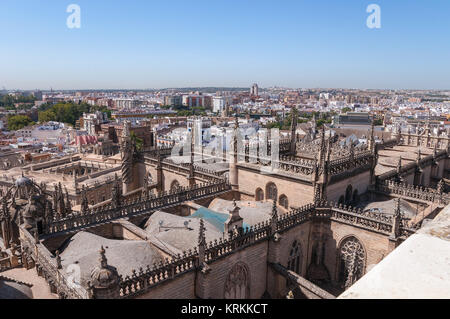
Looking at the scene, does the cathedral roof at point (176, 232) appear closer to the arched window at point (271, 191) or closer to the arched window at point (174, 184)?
the arched window at point (271, 191)

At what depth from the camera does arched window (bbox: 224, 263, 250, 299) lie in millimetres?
15992

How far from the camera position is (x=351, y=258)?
64.2ft

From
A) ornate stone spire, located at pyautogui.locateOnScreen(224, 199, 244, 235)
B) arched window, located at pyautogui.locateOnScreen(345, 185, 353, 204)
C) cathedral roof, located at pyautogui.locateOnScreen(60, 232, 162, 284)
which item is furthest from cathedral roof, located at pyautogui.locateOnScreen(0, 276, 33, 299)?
arched window, located at pyautogui.locateOnScreen(345, 185, 353, 204)

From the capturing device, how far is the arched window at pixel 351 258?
19281 mm

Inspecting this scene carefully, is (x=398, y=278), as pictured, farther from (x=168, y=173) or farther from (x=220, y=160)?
(x=220, y=160)

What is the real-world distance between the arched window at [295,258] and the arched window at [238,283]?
12.3 feet

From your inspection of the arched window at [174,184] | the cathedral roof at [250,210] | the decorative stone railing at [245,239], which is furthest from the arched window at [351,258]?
the arched window at [174,184]

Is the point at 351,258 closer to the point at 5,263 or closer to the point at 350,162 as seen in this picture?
the point at 350,162

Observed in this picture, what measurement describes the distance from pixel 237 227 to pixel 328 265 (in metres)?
7.77

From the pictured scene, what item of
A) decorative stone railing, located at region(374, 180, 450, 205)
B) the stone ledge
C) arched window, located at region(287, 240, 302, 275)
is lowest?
arched window, located at region(287, 240, 302, 275)

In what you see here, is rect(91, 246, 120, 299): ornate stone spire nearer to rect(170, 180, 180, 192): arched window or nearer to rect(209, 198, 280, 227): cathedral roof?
rect(209, 198, 280, 227): cathedral roof

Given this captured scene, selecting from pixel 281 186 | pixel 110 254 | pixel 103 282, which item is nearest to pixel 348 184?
pixel 281 186

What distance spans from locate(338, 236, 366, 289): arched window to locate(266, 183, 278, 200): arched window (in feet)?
17.1

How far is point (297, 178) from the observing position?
21328mm
